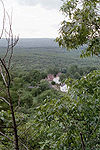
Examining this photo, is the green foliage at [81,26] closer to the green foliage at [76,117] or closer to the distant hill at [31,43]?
the distant hill at [31,43]

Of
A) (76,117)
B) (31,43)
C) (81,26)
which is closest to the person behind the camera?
(81,26)

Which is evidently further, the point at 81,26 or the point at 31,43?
the point at 31,43

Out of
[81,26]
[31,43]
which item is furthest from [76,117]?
[31,43]

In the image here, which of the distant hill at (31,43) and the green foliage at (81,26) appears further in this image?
the distant hill at (31,43)

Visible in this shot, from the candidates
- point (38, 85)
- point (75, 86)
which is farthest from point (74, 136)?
point (38, 85)

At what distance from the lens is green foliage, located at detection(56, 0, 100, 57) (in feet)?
6.05

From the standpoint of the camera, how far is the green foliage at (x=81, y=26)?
1844 mm

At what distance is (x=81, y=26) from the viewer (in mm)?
1761

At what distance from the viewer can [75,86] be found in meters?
2.22

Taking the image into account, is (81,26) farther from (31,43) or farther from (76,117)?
(31,43)

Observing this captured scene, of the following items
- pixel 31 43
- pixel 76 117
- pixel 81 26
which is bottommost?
pixel 76 117

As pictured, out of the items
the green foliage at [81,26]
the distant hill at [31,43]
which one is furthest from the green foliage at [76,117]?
the distant hill at [31,43]

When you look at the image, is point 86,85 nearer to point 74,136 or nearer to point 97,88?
point 97,88

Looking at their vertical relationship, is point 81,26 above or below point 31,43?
below
